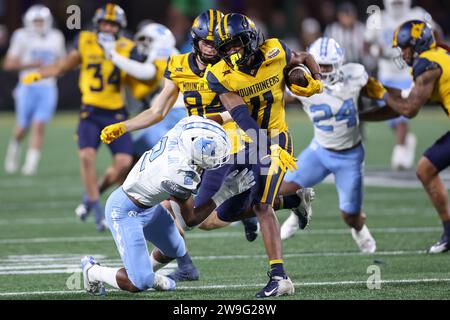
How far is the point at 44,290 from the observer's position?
6.08 m

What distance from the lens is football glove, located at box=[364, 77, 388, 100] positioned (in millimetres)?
7598

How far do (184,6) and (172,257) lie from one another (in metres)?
15.3

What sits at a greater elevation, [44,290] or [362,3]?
[44,290]

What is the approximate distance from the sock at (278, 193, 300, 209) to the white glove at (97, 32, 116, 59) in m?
3.04

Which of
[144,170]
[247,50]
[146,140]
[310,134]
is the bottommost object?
[310,134]

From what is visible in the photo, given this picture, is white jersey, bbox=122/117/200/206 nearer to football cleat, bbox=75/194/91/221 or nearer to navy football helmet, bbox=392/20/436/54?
navy football helmet, bbox=392/20/436/54

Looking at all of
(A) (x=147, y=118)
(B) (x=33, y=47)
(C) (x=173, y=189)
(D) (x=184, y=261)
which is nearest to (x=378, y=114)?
(A) (x=147, y=118)

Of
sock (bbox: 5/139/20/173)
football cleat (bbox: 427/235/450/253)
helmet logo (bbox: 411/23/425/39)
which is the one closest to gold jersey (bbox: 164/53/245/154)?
helmet logo (bbox: 411/23/425/39)

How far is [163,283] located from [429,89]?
251 cm

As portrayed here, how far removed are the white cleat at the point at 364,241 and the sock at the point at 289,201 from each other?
119 centimetres

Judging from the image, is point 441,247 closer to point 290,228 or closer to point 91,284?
point 290,228

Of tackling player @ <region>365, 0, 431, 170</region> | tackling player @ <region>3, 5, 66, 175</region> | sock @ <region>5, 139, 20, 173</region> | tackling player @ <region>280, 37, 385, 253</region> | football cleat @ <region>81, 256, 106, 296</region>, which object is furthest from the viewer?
sock @ <region>5, 139, 20, 173</region>

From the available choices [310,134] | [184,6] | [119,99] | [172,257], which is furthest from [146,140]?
[184,6]

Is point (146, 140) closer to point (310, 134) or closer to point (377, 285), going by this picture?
point (377, 285)
